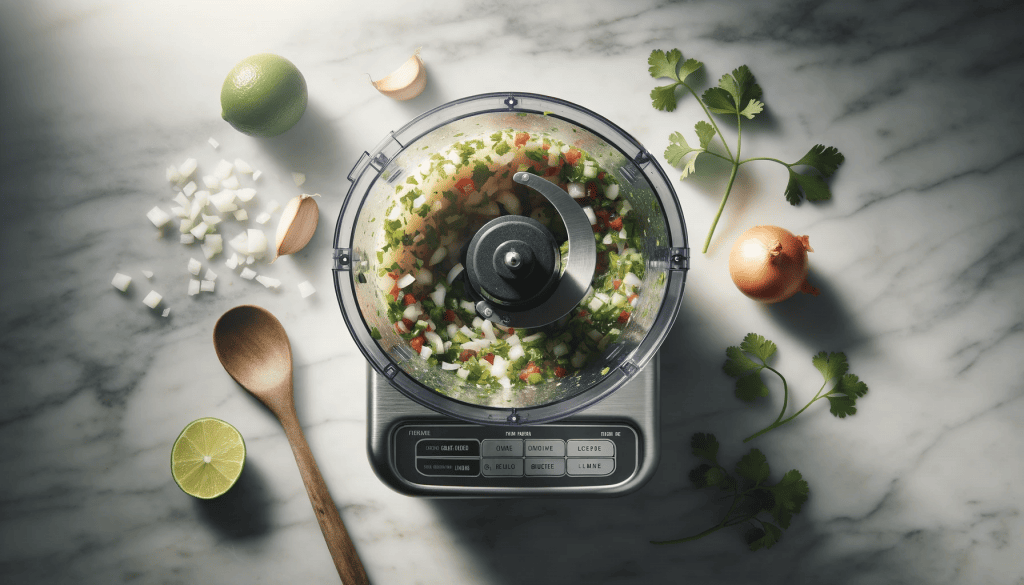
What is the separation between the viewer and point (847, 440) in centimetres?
116

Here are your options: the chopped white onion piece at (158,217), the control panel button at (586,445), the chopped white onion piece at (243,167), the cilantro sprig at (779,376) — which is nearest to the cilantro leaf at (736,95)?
the cilantro sprig at (779,376)

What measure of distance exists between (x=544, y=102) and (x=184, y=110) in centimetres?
69

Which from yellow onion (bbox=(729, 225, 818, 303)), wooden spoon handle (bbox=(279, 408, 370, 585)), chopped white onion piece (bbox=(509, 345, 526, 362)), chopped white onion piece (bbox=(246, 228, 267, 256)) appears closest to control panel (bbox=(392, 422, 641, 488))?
chopped white onion piece (bbox=(509, 345, 526, 362))

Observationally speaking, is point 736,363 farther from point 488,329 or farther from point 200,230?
point 200,230

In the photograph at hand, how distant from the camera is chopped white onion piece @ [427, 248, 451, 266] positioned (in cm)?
98

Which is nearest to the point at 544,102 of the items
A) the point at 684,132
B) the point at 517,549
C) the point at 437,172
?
the point at 437,172

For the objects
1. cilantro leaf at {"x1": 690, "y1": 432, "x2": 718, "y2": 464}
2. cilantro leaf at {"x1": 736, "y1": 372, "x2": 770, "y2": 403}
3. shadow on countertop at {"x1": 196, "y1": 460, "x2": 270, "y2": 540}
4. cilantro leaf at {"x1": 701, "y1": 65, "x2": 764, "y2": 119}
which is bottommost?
shadow on countertop at {"x1": 196, "y1": 460, "x2": 270, "y2": 540}

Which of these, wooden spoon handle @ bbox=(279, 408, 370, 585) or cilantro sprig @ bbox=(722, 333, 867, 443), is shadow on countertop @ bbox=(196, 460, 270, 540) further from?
cilantro sprig @ bbox=(722, 333, 867, 443)

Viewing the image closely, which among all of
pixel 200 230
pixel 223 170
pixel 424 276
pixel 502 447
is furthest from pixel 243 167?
pixel 502 447

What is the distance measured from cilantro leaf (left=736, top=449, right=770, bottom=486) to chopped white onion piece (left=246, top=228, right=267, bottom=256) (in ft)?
3.06

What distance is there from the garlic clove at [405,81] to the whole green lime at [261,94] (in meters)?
0.15

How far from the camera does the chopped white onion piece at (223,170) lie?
1.16 m

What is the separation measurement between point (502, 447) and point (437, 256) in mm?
314

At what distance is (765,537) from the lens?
1114 millimetres
